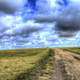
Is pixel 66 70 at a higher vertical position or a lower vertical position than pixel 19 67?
lower

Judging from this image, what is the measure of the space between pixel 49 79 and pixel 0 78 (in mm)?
5212

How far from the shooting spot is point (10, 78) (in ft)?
94.9

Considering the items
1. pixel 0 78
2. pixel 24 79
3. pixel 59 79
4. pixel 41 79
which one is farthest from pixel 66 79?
pixel 0 78

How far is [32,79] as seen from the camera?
2838 centimetres

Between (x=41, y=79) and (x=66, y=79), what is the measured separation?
2.60 metres

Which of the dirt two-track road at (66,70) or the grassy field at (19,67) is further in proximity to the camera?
the grassy field at (19,67)

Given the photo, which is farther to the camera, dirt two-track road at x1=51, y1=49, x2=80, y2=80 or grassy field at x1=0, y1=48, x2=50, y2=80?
grassy field at x1=0, y1=48, x2=50, y2=80

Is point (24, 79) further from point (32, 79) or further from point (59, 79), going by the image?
point (59, 79)

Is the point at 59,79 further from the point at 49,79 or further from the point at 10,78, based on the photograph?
the point at 10,78

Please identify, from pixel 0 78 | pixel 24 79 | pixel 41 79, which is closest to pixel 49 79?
pixel 41 79

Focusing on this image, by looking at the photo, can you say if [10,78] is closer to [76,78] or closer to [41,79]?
[41,79]

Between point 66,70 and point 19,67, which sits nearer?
point 66,70

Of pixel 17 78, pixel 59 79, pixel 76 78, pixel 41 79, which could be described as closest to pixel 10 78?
pixel 17 78

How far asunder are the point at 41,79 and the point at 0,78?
4.38 m
